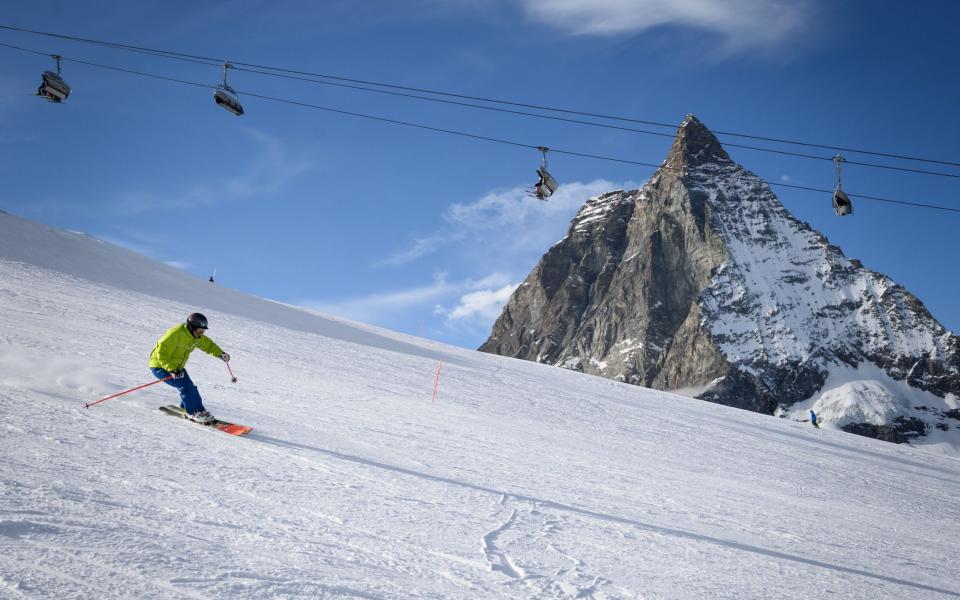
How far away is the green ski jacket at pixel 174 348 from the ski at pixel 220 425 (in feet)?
1.82

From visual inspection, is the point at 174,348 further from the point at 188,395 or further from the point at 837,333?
the point at 837,333

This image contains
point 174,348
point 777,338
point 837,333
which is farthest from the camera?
point 837,333

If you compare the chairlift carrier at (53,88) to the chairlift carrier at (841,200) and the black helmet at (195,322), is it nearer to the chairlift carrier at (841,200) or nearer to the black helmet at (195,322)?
the black helmet at (195,322)

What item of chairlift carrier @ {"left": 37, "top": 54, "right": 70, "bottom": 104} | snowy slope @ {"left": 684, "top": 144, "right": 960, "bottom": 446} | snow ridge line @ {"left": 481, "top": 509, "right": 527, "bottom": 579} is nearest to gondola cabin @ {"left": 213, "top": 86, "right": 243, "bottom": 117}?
chairlift carrier @ {"left": 37, "top": 54, "right": 70, "bottom": 104}

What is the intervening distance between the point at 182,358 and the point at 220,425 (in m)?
1.39

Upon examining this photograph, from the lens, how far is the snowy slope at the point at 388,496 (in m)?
4.08

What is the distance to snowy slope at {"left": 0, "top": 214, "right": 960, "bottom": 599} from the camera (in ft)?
13.4

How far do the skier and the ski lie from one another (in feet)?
0.26

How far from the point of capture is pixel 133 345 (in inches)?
529

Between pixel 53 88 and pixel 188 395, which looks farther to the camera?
pixel 53 88

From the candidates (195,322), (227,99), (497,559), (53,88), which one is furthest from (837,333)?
(497,559)

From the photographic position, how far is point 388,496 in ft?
20.0

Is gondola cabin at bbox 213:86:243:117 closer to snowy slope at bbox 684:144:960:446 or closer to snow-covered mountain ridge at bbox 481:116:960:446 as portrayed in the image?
snow-covered mountain ridge at bbox 481:116:960:446

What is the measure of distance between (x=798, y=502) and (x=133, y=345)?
13.4 metres
